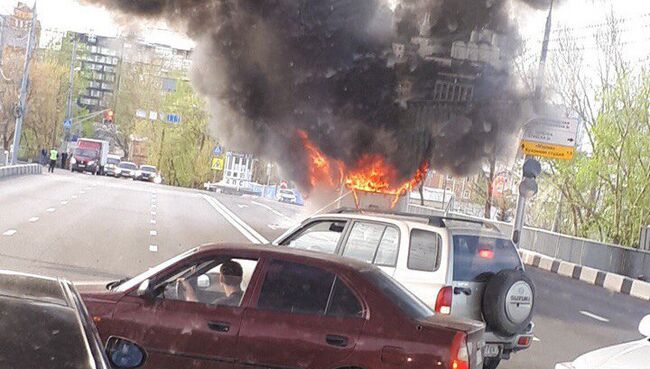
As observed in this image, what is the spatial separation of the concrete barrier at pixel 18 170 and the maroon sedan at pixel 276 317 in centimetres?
4328

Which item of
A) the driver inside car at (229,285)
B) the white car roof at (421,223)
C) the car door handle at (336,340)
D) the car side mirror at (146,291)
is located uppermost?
the white car roof at (421,223)

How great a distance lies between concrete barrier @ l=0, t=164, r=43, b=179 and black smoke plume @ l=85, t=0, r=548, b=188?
2145cm

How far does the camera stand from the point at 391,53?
102 ft

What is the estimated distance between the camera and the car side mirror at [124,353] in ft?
23.1

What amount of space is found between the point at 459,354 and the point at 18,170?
168 feet

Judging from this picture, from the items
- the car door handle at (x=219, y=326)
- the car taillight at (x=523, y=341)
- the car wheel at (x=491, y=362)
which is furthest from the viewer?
the car taillight at (x=523, y=341)

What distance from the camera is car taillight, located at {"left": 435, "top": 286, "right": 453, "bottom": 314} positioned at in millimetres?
9320

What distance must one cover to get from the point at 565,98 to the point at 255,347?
35.1m

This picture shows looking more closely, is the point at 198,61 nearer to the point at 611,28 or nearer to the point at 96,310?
the point at 611,28

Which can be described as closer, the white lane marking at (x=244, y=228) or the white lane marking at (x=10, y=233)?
the white lane marking at (x=10, y=233)

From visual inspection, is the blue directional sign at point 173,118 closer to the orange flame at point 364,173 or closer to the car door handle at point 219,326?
the orange flame at point 364,173

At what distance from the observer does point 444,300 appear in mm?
9359

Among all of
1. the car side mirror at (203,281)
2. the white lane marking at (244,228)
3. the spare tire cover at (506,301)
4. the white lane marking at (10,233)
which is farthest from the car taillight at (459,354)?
the white lane marking at (244,228)

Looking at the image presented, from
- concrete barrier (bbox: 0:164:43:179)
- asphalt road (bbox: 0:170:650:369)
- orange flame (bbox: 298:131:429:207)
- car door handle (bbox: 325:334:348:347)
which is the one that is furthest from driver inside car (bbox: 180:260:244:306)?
concrete barrier (bbox: 0:164:43:179)
